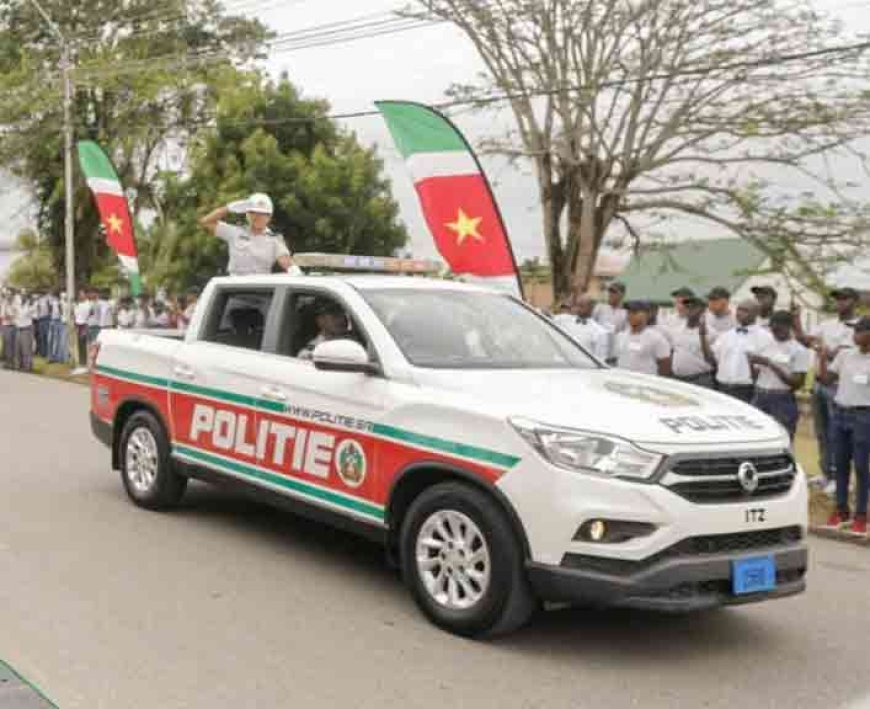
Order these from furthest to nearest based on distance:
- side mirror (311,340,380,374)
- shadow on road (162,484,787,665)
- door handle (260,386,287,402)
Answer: door handle (260,386,287,402) < side mirror (311,340,380,374) < shadow on road (162,484,787,665)

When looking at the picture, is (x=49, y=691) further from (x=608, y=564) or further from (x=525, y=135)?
(x=525, y=135)

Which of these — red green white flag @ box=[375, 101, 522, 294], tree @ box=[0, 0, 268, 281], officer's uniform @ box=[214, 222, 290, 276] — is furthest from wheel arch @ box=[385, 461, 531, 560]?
tree @ box=[0, 0, 268, 281]

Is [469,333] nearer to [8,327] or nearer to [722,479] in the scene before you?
[722,479]

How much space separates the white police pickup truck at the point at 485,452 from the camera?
446 centimetres

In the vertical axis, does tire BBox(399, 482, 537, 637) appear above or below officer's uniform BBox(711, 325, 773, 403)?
below

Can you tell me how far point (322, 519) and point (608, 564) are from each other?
1.88 m

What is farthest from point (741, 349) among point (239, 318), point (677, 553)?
point (677, 553)

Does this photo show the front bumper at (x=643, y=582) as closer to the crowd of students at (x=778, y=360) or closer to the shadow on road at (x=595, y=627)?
the shadow on road at (x=595, y=627)

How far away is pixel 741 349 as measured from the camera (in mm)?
8984

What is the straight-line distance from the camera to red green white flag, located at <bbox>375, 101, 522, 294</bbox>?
424 inches

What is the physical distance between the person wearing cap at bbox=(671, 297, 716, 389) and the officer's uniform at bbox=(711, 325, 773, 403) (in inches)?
14.2

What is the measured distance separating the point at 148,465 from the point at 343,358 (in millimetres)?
2673

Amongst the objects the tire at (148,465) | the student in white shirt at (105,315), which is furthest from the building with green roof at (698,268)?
the tire at (148,465)

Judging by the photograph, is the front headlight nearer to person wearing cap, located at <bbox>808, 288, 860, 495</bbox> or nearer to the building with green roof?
person wearing cap, located at <bbox>808, 288, 860, 495</bbox>
